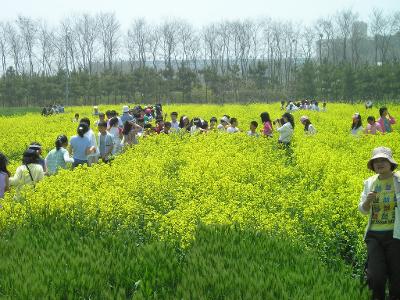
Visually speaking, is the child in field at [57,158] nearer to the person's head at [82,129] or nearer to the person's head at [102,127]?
the person's head at [82,129]

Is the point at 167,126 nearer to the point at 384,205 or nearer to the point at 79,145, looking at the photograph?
the point at 79,145

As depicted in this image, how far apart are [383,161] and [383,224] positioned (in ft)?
2.09

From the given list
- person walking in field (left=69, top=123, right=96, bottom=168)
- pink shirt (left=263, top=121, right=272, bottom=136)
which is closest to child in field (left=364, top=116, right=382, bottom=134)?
pink shirt (left=263, top=121, right=272, bottom=136)

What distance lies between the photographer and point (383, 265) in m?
4.75

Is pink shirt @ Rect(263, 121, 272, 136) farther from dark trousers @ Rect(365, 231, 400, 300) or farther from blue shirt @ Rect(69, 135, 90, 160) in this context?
dark trousers @ Rect(365, 231, 400, 300)

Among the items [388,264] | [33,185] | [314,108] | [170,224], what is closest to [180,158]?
[33,185]

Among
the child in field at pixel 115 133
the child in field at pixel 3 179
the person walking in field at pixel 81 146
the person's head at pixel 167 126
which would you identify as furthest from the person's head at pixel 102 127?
the person's head at pixel 167 126

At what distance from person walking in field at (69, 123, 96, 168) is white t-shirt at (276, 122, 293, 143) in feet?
18.2

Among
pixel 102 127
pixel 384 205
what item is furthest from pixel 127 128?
pixel 384 205

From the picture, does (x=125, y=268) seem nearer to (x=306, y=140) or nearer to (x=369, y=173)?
(x=369, y=173)

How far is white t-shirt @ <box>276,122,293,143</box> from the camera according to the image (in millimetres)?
13570

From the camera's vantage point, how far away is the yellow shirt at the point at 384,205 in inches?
194

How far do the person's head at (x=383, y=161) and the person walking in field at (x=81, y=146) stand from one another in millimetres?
6795

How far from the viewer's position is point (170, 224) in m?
6.44
